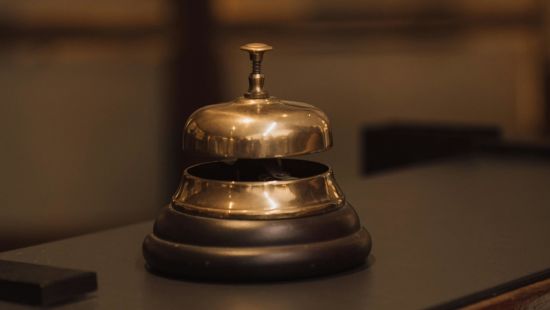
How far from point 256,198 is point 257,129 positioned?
0.23 ft

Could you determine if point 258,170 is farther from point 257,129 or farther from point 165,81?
point 165,81

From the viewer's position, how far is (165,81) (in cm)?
307

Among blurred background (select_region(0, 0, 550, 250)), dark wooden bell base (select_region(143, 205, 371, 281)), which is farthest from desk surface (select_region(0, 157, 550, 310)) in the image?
blurred background (select_region(0, 0, 550, 250))

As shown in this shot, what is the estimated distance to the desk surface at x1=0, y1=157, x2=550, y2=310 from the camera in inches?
41.3

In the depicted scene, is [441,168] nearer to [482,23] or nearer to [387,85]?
[387,85]

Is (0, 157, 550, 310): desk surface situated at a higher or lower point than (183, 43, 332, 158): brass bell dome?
lower

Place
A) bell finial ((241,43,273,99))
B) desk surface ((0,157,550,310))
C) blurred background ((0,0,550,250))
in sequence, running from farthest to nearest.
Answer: blurred background ((0,0,550,250)), bell finial ((241,43,273,99)), desk surface ((0,157,550,310))

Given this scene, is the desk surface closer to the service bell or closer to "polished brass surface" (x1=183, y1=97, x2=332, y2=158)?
the service bell

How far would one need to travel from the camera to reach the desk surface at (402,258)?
105 cm

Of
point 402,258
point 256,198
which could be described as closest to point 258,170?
point 256,198

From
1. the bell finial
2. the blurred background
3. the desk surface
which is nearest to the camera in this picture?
the desk surface

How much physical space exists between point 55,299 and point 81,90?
76.6 inches

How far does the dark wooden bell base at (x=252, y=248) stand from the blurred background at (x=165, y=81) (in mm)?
1096

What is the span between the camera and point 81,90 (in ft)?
9.56
